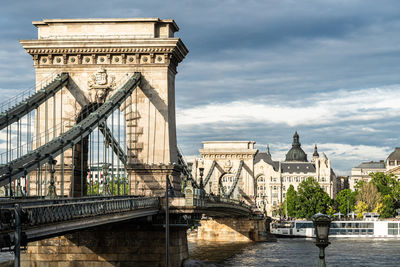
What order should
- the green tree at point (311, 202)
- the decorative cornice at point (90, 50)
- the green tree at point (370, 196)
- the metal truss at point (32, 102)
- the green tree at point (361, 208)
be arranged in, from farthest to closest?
the green tree at point (311, 202) < the green tree at point (370, 196) < the green tree at point (361, 208) < the decorative cornice at point (90, 50) < the metal truss at point (32, 102)

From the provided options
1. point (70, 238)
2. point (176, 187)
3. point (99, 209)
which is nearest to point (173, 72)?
point (176, 187)

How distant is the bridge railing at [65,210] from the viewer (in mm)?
22048

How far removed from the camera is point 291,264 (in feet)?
223

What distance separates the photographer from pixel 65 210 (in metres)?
28.5

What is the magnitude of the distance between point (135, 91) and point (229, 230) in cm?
6608

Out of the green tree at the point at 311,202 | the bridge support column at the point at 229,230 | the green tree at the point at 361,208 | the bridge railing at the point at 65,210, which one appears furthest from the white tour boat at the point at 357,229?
the bridge railing at the point at 65,210

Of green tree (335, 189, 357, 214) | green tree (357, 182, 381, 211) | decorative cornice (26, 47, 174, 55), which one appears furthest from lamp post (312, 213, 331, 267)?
green tree (335, 189, 357, 214)

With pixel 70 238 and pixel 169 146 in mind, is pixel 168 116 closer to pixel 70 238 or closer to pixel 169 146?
pixel 169 146

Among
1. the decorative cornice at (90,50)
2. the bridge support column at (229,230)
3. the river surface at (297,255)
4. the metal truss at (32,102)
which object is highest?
the decorative cornice at (90,50)

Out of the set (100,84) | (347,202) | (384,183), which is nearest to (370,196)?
(384,183)

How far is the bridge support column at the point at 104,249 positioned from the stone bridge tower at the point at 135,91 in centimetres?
364

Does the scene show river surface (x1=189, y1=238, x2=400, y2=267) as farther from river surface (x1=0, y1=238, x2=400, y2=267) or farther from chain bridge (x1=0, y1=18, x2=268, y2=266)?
chain bridge (x1=0, y1=18, x2=268, y2=266)

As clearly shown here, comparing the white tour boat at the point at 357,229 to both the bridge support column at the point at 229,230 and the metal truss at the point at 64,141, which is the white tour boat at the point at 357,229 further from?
the metal truss at the point at 64,141

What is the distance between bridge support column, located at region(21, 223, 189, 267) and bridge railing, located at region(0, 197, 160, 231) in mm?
5240
